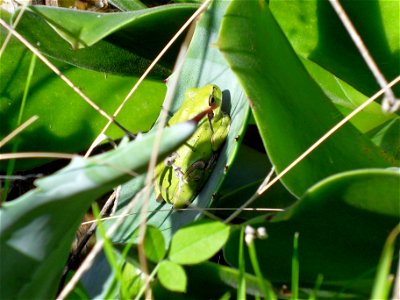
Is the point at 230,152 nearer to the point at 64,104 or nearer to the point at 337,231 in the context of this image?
the point at 337,231

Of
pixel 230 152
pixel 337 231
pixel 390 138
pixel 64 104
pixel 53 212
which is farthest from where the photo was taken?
pixel 64 104

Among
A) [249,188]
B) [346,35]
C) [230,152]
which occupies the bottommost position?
[249,188]

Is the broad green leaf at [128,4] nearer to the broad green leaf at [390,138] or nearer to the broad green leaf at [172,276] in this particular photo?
the broad green leaf at [390,138]

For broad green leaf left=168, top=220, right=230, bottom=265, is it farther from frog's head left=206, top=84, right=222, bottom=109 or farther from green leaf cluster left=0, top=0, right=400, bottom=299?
frog's head left=206, top=84, right=222, bottom=109

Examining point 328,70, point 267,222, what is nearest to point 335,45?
point 328,70

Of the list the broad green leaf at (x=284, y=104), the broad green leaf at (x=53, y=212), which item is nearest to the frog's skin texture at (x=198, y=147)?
Answer: the broad green leaf at (x=284, y=104)

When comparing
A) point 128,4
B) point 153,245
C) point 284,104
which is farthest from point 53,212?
point 128,4
